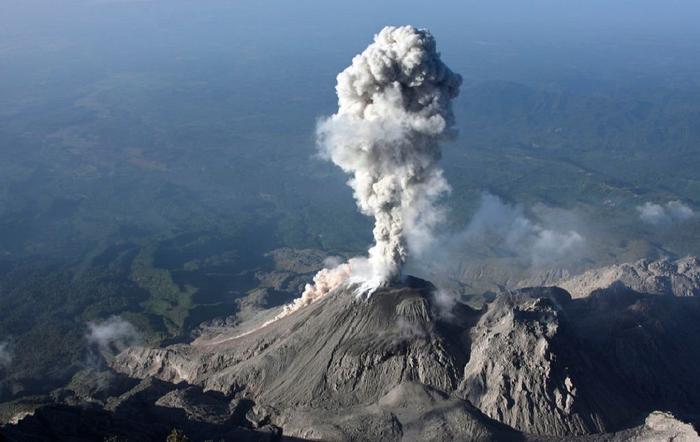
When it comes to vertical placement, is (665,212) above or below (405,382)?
below

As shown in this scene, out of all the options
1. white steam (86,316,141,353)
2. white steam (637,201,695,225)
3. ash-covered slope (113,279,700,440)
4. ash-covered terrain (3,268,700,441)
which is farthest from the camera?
white steam (637,201,695,225)

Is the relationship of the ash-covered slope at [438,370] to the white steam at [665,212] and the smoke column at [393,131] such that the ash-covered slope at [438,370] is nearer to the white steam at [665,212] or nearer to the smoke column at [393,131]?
the smoke column at [393,131]

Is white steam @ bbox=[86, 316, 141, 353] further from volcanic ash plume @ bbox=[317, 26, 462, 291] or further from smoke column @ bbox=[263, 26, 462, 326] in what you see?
volcanic ash plume @ bbox=[317, 26, 462, 291]

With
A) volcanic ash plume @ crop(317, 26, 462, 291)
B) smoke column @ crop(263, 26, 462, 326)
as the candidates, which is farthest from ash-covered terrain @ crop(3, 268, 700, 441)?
volcanic ash plume @ crop(317, 26, 462, 291)

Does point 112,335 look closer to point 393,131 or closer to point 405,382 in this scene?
point 393,131

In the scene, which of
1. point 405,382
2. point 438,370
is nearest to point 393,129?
point 438,370

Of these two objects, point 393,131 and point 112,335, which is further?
point 112,335

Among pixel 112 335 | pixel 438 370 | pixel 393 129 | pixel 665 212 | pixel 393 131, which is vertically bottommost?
pixel 665 212
